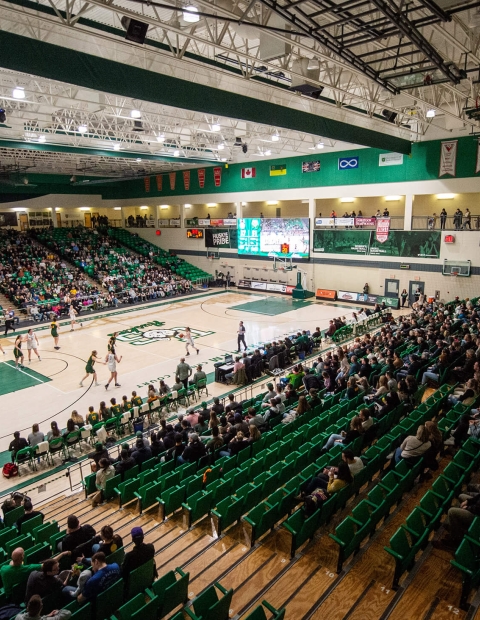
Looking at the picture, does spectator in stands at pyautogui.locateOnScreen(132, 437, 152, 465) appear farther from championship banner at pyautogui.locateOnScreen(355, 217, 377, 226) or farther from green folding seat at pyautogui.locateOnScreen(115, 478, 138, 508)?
championship banner at pyautogui.locateOnScreen(355, 217, 377, 226)

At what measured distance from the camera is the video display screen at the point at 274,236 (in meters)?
33.7

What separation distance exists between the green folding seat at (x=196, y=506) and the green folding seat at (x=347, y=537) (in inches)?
84.2

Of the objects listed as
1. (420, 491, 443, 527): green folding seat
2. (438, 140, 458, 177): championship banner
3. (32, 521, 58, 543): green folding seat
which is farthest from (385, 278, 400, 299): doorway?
(32, 521, 58, 543): green folding seat

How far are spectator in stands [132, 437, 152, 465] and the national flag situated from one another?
28.9m

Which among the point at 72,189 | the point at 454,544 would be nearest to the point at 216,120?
the point at 454,544

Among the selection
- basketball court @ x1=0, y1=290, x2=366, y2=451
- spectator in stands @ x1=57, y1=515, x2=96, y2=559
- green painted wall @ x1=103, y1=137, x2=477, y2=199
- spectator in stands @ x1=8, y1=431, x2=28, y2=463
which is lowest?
basketball court @ x1=0, y1=290, x2=366, y2=451

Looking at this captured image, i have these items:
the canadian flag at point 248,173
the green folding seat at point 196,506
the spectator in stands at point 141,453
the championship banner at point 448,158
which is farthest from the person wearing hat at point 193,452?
the canadian flag at point 248,173

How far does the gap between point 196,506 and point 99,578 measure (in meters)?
2.08

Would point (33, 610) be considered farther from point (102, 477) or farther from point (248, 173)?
point (248, 173)

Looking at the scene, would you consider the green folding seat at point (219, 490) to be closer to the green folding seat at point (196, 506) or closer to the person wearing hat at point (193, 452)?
the green folding seat at point (196, 506)

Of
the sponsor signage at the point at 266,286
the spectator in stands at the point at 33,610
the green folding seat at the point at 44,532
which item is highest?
the spectator in stands at the point at 33,610

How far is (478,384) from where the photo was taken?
34.4 ft

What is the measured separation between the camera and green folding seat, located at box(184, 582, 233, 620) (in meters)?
4.45

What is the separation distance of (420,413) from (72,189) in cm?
4173
